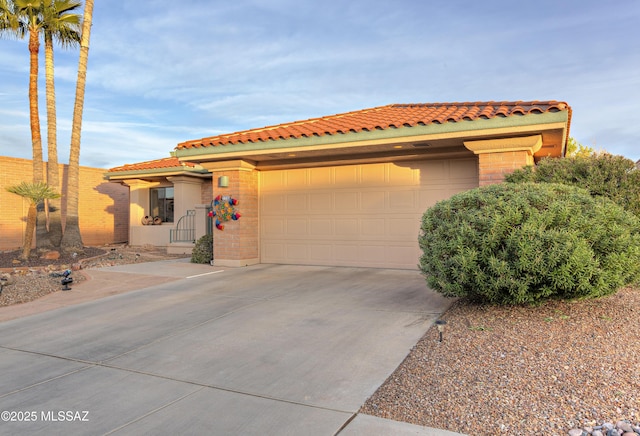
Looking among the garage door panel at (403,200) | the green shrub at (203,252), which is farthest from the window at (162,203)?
the garage door panel at (403,200)

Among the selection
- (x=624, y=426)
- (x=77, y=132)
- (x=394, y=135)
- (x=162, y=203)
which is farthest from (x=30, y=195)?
(x=624, y=426)

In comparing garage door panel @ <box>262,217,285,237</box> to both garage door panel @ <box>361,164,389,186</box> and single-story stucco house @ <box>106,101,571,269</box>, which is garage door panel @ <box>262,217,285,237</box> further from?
garage door panel @ <box>361,164,389,186</box>

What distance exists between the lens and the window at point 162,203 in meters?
19.0

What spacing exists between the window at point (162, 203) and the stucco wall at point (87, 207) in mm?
3710

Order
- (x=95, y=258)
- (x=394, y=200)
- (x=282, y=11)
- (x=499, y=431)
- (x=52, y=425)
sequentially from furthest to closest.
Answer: (x=95, y=258) → (x=282, y=11) → (x=394, y=200) → (x=52, y=425) → (x=499, y=431)

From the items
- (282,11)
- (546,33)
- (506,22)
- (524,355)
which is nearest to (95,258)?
(282,11)

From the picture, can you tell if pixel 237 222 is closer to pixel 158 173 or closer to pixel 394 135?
pixel 394 135

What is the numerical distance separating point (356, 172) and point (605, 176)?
5.67 m

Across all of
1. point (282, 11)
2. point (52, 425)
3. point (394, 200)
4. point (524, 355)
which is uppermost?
point (282, 11)

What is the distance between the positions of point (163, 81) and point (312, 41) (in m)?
6.53

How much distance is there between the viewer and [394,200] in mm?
10508

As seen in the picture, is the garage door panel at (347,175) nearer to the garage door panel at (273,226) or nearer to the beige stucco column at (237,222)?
the garage door panel at (273,226)

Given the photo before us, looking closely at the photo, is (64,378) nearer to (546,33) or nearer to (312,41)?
(312,41)

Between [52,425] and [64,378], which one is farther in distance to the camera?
[64,378]
